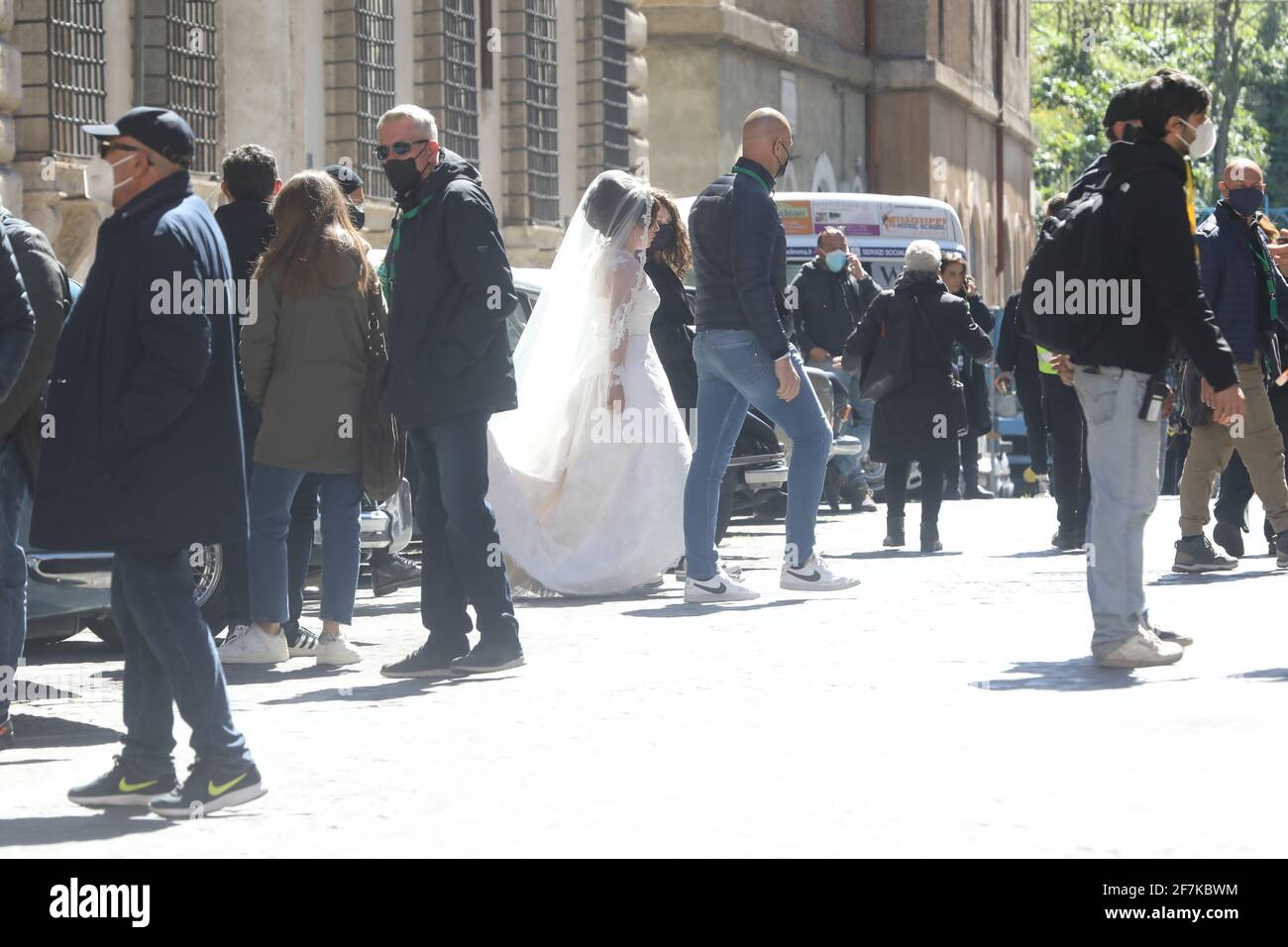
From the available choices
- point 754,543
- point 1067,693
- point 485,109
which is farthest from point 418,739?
point 485,109

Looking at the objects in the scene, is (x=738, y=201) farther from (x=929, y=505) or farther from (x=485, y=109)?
(x=485, y=109)

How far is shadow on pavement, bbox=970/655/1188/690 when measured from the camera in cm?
834

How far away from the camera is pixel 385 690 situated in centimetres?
888

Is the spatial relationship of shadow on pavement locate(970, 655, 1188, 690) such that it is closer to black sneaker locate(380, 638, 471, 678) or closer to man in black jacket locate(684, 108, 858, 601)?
black sneaker locate(380, 638, 471, 678)

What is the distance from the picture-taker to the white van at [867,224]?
23.4 meters

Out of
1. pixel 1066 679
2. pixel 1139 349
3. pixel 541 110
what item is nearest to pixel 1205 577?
pixel 1139 349

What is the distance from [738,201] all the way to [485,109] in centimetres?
1556

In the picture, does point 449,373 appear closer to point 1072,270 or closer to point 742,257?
point 1072,270

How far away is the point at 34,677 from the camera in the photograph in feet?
31.4

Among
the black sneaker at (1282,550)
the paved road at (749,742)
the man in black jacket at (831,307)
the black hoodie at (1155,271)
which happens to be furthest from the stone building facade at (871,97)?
the black hoodie at (1155,271)

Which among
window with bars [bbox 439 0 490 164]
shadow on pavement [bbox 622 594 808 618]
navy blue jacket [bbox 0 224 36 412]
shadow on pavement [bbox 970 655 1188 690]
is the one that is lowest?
shadow on pavement [bbox 970 655 1188 690]

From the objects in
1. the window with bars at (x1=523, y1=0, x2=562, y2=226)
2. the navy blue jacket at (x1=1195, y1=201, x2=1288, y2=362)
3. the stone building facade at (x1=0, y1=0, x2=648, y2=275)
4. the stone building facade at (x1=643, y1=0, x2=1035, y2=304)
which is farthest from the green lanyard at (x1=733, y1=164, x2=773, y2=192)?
the stone building facade at (x1=643, y1=0, x2=1035, y2=304)

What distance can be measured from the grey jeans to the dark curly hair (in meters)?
3.43

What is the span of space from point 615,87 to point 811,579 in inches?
718
